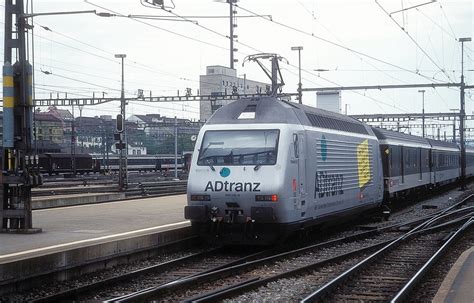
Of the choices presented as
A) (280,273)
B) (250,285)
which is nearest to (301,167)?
(280,273)

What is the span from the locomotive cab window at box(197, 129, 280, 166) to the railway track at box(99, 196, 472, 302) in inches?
80.0

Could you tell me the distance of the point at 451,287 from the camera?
29.1ft

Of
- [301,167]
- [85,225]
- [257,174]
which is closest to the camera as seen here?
[257,174]

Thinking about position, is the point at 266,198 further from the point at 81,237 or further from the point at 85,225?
the point at 85,225

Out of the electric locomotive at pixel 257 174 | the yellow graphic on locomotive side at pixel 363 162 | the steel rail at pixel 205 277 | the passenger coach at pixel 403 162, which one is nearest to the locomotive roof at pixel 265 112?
the electric locomotive at pixel 257 174

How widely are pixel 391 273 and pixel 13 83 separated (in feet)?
28.6

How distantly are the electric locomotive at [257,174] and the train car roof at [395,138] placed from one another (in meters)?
8.56

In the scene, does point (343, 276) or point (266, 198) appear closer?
point (343, 276)

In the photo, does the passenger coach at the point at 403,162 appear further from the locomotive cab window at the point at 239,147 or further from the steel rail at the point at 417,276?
the locomotive cab window at the point at 239,147

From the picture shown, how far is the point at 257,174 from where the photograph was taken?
12.5 meters

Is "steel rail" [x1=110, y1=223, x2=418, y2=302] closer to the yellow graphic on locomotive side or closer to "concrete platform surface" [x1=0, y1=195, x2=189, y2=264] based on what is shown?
"concrete platform surface" [x1=0, y1=195, x2=189, y2=264]

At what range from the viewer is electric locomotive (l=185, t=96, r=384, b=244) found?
40.8ft

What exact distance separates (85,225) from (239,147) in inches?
190

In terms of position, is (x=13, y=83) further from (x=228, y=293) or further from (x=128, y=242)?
(x=228, y=293)
